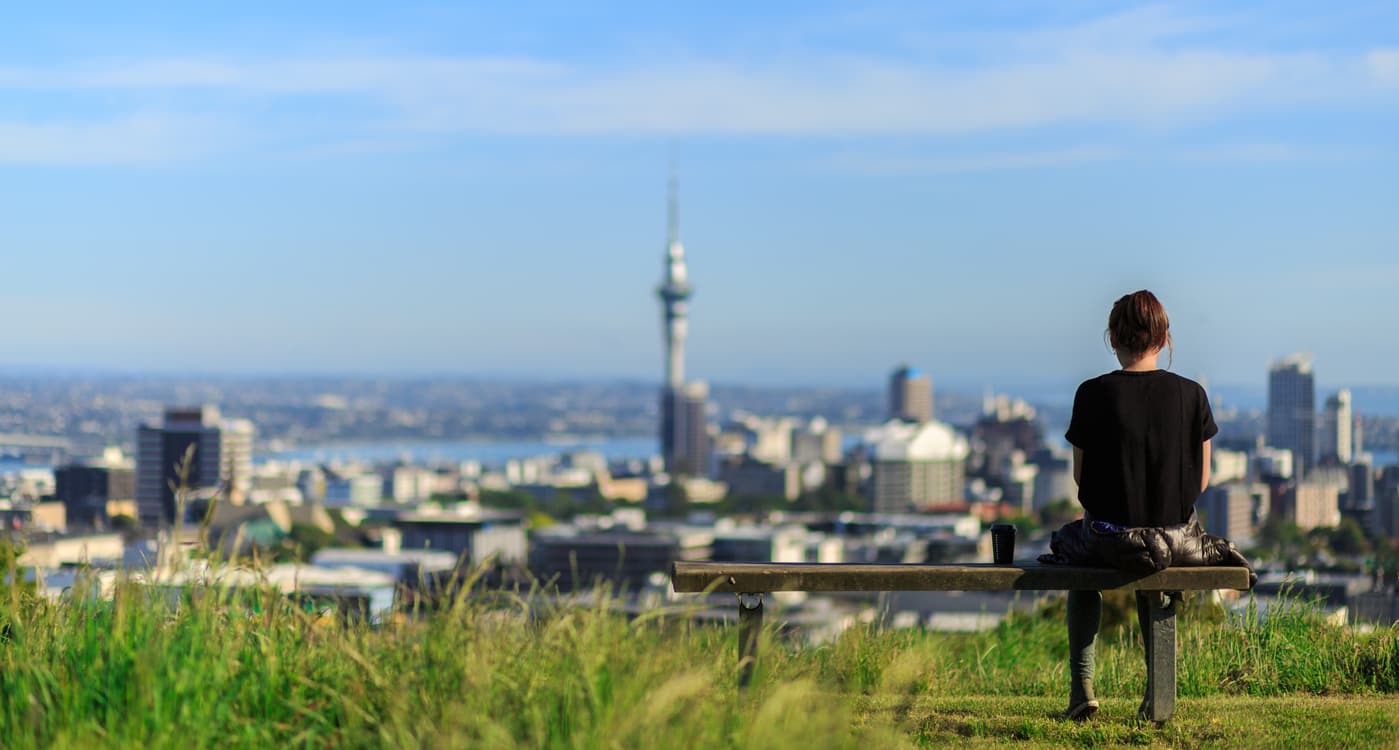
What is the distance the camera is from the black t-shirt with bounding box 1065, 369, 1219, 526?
4.70 m

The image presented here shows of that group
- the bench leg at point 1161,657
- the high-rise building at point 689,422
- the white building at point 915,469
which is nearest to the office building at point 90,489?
the white building at point 915,469

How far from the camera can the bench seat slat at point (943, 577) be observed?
15.2 feet

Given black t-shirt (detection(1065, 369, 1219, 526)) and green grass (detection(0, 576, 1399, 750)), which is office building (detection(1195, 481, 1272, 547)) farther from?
black t-shirt (detection(1065, 369, 1219, 526))

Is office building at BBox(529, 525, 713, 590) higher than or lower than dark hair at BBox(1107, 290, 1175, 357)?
lower

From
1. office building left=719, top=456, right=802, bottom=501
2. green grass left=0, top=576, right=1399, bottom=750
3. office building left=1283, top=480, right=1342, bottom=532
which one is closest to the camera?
green grass left=0, top=576, right=1399, bottom=750

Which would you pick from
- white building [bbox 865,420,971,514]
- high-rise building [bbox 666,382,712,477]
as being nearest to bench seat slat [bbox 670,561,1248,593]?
white building [bbox 865,420,971,514]

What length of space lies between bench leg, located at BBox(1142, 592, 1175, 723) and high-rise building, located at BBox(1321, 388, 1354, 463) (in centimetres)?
7950

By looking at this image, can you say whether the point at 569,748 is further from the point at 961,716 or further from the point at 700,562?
the point at 961,716

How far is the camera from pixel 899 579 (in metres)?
4.70

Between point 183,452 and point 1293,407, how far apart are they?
187 ft

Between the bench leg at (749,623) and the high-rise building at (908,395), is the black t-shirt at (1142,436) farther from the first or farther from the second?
the high-rise building at (908,395)

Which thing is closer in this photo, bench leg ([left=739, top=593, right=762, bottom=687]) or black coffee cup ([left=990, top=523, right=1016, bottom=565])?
bench leg ([left=739, top=593, right=762, bottom=687])

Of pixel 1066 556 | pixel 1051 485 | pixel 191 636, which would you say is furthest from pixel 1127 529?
pixel 1051 485

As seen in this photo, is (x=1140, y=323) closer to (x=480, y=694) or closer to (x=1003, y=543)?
(x=1003, y=543)
